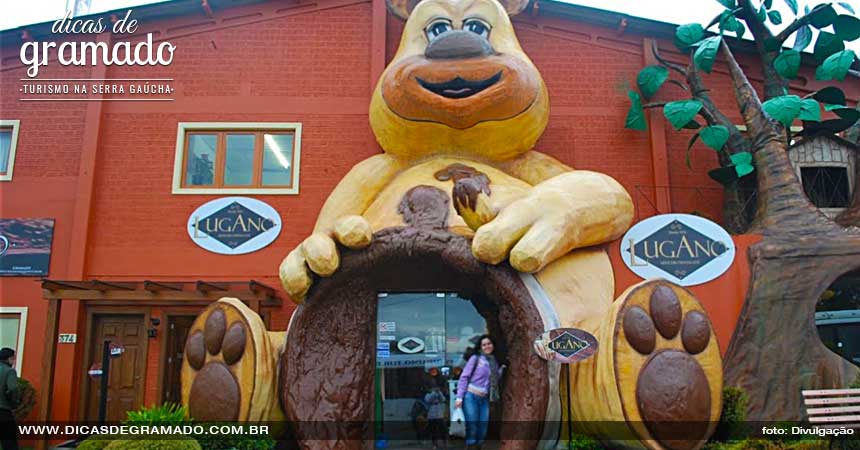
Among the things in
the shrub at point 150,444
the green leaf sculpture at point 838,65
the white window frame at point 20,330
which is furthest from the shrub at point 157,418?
the green leaf sculpture at point 838,65

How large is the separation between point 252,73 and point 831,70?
7903 millimetres

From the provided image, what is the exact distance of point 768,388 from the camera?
21.6 feet

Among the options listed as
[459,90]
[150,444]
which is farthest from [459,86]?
[150,444]

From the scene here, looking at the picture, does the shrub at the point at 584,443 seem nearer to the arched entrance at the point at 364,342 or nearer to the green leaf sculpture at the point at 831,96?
the arched entrance at the point at 364,342

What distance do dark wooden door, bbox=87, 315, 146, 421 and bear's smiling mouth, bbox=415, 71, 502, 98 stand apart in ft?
17.1

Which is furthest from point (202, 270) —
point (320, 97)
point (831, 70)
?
point (831, 70)

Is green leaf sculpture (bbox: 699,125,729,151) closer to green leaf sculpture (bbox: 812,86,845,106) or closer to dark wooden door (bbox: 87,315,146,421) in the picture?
green leaf sculpture (bbox: 812,86,845,106)

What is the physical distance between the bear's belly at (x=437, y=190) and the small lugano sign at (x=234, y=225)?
236cm

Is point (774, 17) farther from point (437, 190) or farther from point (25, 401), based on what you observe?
point (25, 401)

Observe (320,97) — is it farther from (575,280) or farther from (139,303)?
(575,280)

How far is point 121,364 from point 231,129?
3.54 meters

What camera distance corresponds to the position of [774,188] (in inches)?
302

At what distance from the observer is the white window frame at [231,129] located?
9336 mm

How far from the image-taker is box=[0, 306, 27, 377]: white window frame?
8.91 meters
